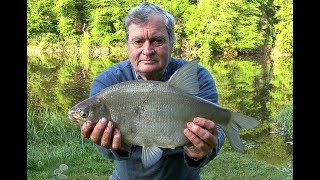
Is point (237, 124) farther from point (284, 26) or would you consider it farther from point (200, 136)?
point (284, 26)

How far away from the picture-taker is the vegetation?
30375 millimetres

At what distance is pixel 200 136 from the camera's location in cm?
191

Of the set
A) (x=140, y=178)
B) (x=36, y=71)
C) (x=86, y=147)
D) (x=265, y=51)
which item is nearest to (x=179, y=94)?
(x=140, y=178)

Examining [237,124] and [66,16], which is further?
[66,16]

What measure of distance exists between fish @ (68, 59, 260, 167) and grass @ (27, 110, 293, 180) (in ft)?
10.3

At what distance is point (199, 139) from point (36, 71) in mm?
17986

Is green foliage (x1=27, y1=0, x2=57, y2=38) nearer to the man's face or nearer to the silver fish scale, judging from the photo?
the man's face

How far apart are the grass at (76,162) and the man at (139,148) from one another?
275 centimetres

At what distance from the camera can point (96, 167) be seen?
5379 mm

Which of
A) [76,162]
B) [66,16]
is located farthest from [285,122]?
[66,16]

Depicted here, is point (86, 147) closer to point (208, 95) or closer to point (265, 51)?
point (208, 95)

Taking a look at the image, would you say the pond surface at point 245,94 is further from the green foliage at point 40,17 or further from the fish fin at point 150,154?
the green foliage at point 40,17

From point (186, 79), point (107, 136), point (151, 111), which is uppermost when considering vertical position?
point (186, 79)

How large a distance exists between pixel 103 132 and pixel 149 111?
22cm
